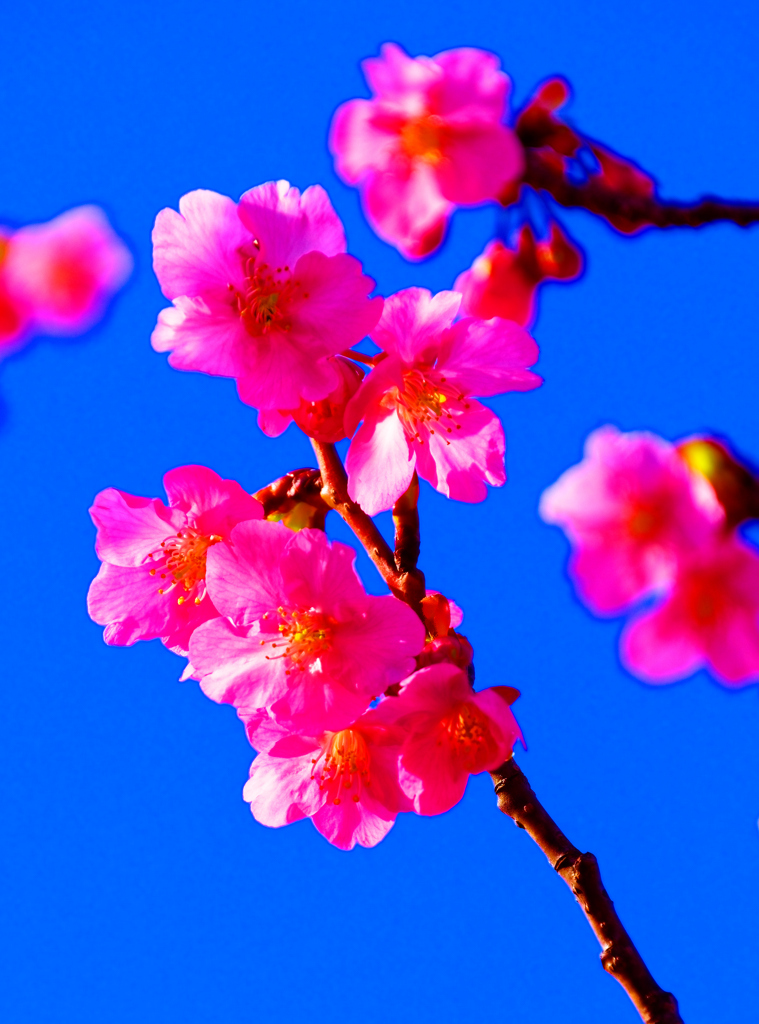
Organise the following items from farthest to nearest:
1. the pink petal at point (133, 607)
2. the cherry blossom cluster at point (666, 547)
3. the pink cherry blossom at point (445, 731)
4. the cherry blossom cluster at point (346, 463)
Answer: the pink petal at point (133, 607), the pink cherry blossom at point (445, 731), the cherry blossom cluster at point (346, 463), the cherry blossom cluster at point (666, 547)

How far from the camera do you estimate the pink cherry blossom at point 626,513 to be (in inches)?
32.6

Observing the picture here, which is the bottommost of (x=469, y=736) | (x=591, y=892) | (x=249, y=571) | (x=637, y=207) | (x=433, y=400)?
(x=591, y=892)

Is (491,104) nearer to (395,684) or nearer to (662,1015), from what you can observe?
(395,684)

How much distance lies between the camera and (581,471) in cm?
88

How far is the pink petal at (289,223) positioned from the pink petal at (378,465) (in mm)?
258

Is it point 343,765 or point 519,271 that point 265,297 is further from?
point 343,765

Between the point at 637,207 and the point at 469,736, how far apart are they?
68cm

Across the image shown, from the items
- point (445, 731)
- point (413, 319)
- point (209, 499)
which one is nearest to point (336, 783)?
point (445, 731)

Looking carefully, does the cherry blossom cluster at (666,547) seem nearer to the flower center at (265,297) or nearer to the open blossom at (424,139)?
the open blossom at (424,139)

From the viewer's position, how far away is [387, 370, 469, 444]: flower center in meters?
1.37

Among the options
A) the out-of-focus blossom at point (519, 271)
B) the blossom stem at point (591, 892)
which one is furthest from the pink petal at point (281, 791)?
the out-of-focus blossom at point (519, 271)

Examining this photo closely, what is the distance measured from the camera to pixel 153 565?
1.42 metres

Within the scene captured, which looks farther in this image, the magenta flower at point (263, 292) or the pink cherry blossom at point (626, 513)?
the magenta flower at point (263, 292)

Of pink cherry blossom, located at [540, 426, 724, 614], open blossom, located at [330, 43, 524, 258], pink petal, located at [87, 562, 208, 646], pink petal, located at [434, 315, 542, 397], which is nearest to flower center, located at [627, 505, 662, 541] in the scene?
pink cherry blossom, located at [540, 426, 724, 614]
